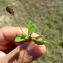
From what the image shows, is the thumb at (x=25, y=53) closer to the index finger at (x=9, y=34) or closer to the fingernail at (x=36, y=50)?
the fingernail at (x=36, y=50)

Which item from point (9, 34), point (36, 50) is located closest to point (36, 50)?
point (36, 50)

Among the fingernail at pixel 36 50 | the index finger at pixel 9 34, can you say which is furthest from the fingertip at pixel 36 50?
the index finger at pixel 9 34

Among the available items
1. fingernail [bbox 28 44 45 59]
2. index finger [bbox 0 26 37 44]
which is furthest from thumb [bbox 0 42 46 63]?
index finger [bbox 0 26 37 44]

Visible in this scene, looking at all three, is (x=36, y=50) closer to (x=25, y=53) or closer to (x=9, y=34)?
(x=25, y=53)

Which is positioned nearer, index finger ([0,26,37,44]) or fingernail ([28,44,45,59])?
fingernail ([28,44,45,59])

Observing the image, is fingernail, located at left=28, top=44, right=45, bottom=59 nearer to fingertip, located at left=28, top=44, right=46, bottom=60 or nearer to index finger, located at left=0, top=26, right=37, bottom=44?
fingertip, located at left=28, top=44, right=46, bottom=60

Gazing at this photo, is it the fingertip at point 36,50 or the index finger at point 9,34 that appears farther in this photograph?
the index finger at point 9,34

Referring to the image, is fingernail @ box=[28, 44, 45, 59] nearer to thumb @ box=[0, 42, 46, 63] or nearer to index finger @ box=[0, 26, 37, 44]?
thumb @ box=[0, 42, 46, 63]

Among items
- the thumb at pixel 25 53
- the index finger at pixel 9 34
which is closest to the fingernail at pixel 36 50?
the thumb at pixel 25 53
